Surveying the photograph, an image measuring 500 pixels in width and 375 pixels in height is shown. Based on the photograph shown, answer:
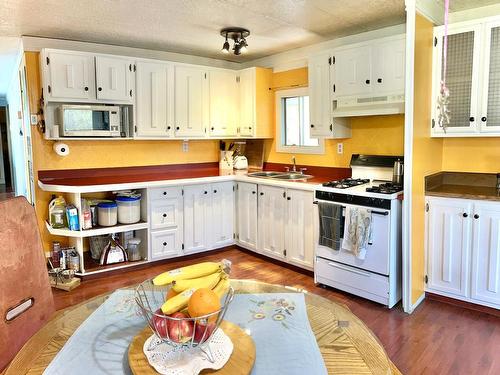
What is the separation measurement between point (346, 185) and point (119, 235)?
8.00 ft

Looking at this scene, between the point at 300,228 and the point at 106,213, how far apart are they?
1.93 meters

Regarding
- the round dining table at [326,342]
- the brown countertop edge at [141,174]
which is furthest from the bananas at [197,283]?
the brown countertop edge at [141,174]

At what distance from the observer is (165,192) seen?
4105 mm

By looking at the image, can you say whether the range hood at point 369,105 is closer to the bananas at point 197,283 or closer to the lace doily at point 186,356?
the bananas at point 197,283

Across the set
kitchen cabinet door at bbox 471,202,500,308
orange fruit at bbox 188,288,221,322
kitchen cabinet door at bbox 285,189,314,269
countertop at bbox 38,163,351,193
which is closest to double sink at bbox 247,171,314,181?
countertop at bbox 38,163,351,193

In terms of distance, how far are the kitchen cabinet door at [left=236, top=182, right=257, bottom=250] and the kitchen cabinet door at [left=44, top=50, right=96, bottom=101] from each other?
1.91m

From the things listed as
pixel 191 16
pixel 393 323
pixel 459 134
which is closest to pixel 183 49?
pixel 191 16

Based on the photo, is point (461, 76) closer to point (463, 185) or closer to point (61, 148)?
point (463, 185)

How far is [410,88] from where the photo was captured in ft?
9.34

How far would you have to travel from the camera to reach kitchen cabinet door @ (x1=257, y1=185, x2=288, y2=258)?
4.04m

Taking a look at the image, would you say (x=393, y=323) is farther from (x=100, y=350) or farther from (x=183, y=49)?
(x=183, y=49)

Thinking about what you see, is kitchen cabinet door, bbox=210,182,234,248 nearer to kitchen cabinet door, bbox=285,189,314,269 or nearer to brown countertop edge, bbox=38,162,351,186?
brown countertop edge, bbox=38,162,351,186

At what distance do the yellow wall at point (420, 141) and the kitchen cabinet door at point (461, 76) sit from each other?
9cm

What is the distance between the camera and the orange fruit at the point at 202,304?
101 cm
